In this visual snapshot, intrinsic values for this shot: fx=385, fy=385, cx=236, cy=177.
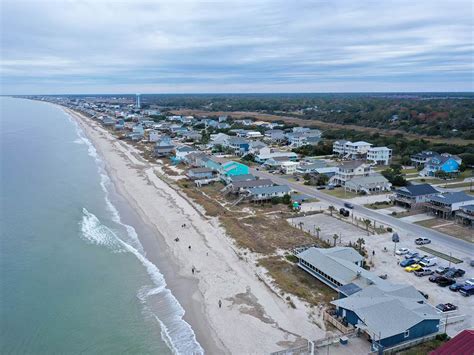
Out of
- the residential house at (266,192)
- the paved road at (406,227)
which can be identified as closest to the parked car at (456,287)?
the paved road at (406,227)

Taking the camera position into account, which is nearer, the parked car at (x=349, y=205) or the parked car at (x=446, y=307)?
the parked car at (x=446, y=307)

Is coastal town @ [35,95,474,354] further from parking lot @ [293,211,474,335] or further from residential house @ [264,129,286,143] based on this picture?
residential house @ [264,129,286,143]

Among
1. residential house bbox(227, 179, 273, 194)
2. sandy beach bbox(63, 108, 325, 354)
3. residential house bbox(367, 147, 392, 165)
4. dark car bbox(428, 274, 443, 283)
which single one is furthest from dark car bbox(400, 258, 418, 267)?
residential house bbox(367, 147, 392, 165)

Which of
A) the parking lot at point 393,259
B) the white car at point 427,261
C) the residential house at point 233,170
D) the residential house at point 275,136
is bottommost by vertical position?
the parking lot at point 393,259

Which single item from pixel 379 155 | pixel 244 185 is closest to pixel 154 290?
pixel 244 185

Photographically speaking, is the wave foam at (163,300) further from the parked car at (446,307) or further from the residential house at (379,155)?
the residential house at (379,155)
